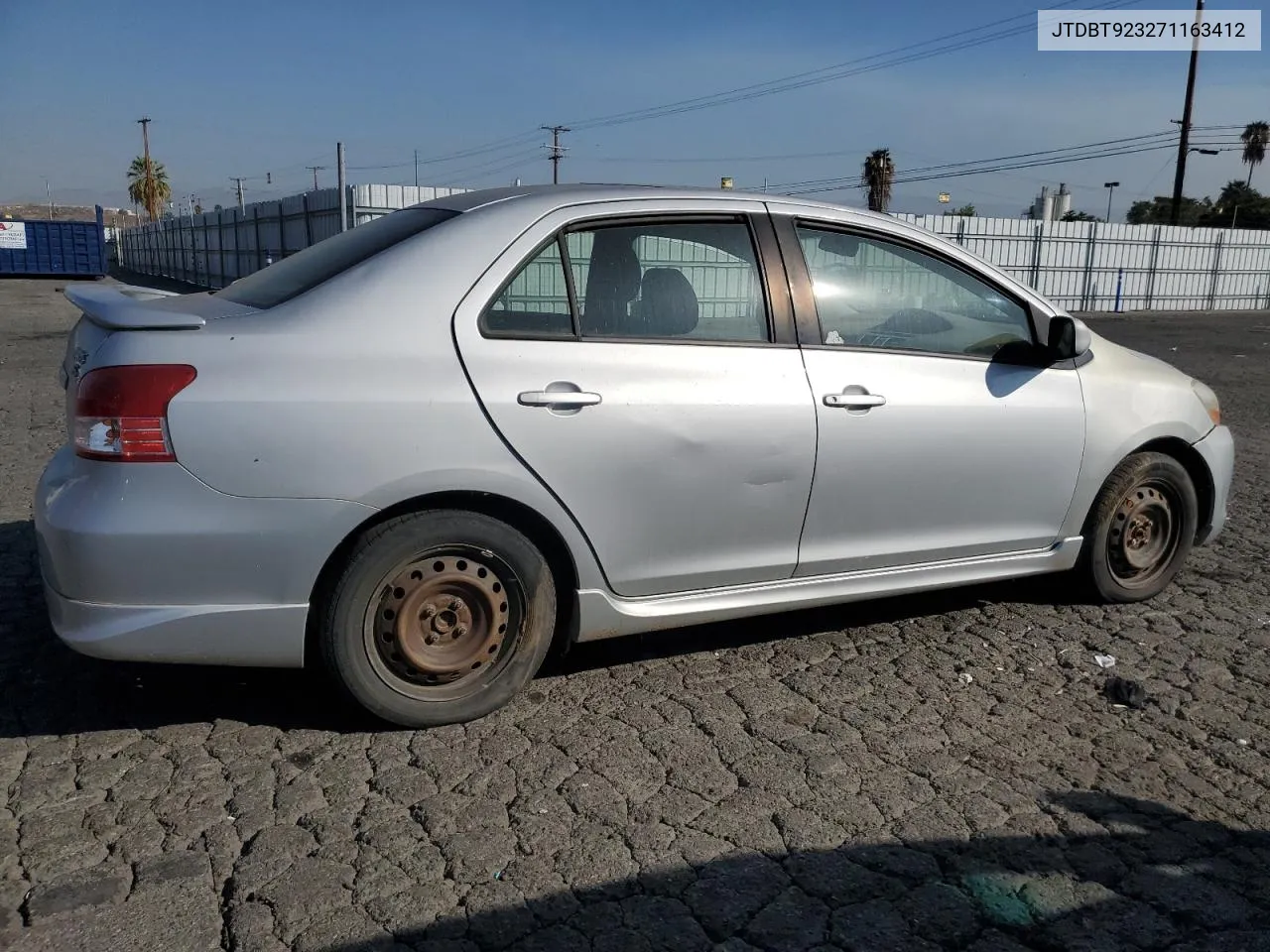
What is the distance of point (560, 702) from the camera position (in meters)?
3.71

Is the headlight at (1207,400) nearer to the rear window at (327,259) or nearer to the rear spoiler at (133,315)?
the rear window at (327,259)

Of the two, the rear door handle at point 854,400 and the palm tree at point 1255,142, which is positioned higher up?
the palm tree at point 1255,142

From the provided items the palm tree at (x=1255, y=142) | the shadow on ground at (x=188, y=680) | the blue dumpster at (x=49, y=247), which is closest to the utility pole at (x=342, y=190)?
the shadow on ground at (x=188, y=680)

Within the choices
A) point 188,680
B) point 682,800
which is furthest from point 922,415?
point 188,680

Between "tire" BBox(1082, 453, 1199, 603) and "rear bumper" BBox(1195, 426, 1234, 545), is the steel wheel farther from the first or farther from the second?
"rear bumper" BBox(1195, 426, 1234, 545)

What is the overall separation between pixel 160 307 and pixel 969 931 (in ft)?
9.37

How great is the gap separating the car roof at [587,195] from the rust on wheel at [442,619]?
1.21 m

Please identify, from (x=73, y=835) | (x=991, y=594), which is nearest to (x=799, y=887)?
(x=73, y=835)

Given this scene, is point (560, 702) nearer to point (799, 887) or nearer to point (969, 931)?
point (799, 887)

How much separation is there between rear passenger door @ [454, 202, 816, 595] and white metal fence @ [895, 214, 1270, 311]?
81.1 ft

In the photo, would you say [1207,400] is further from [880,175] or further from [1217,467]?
[880,175]

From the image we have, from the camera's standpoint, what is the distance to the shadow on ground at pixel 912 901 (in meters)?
2.44

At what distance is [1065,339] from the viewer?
4.19 metres

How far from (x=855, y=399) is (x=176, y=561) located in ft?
7.51
